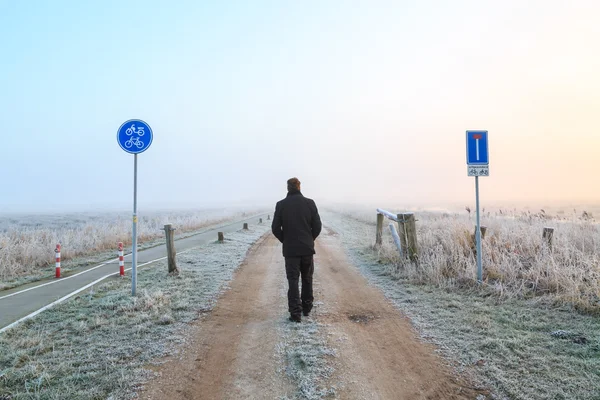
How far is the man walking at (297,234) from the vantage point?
609 centimetres

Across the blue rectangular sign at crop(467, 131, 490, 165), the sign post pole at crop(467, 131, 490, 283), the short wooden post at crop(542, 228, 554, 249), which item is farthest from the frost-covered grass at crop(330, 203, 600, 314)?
the blue rectangular sign at crop(467, 131, 490, 165)

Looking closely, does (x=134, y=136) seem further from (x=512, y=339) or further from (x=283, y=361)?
(x=512, y=339)

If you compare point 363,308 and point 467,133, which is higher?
point 467,133

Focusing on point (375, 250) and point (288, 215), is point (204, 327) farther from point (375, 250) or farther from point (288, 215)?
point (375, 250)

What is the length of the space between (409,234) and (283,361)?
21.2ft

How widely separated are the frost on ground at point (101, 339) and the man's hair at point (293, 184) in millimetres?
2846

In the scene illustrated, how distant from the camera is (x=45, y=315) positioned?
6.57 m

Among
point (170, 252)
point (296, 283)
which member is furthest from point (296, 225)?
point (170, 252)

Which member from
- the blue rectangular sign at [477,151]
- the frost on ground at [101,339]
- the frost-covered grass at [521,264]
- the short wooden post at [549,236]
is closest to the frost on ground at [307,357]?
the frost on ground at [101,339]

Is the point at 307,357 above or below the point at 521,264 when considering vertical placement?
below

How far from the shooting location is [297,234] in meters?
6.10

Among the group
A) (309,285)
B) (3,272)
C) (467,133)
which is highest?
(467,133)

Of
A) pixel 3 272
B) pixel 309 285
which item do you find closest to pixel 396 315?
pixel 309 285

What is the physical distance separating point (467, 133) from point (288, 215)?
15.6 feet
